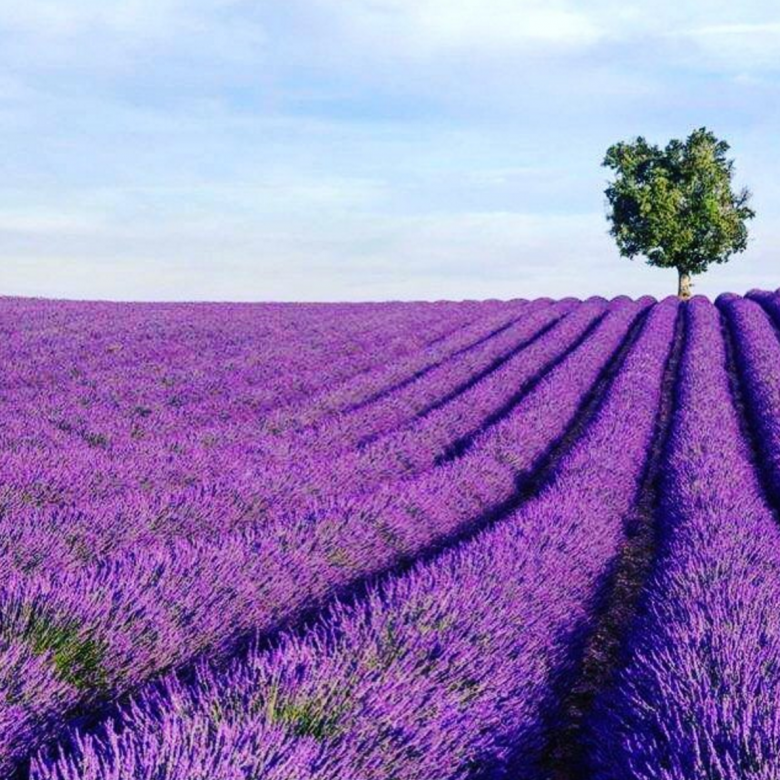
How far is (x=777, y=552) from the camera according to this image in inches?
241

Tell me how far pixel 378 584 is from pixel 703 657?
2.02 metres

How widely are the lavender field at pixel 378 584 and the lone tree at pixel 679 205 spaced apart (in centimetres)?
3051

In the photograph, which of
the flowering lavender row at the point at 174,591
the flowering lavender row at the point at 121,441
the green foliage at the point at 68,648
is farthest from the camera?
the flowering lavender row at the point at 121,441

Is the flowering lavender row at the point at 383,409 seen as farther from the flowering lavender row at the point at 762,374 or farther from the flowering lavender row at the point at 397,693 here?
the flowering lavender row at the point at 397,693

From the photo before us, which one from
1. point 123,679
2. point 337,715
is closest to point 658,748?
point 337,715

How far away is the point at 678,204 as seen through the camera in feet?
143

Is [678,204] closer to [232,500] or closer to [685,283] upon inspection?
[685,283]

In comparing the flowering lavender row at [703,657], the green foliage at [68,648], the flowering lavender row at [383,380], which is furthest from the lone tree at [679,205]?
the green foliage at [68,648]

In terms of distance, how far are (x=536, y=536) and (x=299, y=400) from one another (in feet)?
24.6

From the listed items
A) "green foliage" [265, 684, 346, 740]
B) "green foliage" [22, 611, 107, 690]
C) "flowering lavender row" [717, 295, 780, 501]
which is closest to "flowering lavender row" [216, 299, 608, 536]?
"green foliage" [22, 611, 107, 690]

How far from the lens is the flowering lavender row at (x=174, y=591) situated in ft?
12.1

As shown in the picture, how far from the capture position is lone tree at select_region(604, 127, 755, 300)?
4300cm

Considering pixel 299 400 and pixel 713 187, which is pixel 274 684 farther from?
pixel 713 187

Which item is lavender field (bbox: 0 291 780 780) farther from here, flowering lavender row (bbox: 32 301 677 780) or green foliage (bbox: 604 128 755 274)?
green foliage (bbox: 604 128 755 274)
